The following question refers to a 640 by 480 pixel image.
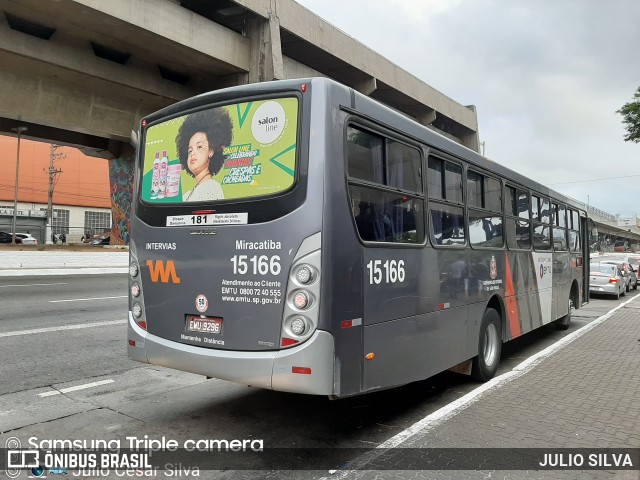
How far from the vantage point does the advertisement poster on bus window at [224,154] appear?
13.4ft

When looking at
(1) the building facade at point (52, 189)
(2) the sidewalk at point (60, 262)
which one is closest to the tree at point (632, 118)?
(2) the sidewalk at point (60, 262)

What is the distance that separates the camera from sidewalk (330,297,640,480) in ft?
12.4

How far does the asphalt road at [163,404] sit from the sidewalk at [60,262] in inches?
615

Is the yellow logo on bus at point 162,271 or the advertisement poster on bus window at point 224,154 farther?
the yellow logo on bus at point 162,271

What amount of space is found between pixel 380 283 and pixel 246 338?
3.97 ft

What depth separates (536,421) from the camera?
483 centimetres

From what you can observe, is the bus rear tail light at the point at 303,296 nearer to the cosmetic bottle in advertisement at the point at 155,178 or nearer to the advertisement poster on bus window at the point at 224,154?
the advertisement poster on bus window at the point at 224,154

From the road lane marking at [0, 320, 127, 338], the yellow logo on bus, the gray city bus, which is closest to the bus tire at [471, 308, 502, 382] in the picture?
the gray city bus

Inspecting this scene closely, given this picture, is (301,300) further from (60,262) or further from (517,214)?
(60,262)

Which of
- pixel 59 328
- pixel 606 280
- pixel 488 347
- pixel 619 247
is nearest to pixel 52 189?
pixel 59 328

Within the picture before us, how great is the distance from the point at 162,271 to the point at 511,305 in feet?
16.5

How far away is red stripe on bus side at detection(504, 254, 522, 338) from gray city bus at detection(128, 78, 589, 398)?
5.68ft

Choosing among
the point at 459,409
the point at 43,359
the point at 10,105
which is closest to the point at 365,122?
the point at 459,409

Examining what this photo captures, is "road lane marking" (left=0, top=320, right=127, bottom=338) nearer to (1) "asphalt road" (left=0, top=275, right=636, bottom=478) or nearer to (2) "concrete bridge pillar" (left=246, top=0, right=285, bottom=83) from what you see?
(1) "asphalt road" (left=0, top=275, right=636, bottom=478)
